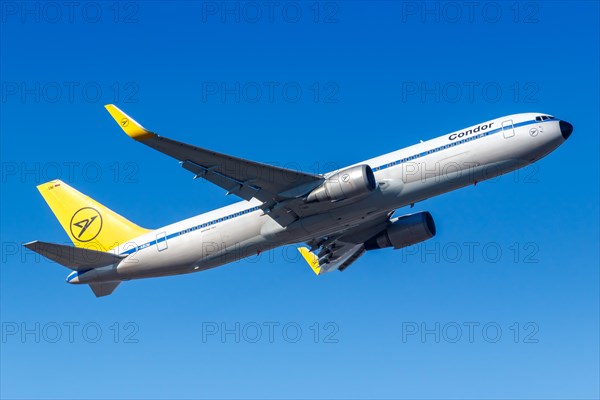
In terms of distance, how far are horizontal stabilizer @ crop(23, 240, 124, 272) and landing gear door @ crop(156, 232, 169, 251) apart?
2503 millimetres

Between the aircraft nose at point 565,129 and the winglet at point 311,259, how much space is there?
18.5 m

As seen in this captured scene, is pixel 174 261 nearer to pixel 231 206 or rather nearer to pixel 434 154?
pixel 231 206

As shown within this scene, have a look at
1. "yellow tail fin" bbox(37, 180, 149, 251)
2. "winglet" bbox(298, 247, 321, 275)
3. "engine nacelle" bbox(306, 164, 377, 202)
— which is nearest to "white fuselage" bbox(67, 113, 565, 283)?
"engine nacelle" bbox(306, 164, 377, 202)

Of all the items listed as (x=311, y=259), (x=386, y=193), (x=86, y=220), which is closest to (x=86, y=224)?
(x=86, y=220)

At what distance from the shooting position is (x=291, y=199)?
42688 millimetres

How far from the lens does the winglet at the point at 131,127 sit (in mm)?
37344

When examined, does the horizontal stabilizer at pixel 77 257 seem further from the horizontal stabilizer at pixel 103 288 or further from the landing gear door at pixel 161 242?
the landing gear door at pixel 161 242

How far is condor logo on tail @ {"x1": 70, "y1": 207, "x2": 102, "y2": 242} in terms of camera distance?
50.0 meters

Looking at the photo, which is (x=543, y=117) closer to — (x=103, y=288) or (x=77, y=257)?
(x=77, y=257)

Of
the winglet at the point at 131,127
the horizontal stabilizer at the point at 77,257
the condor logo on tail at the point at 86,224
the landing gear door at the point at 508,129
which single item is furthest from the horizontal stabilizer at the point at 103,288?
the landing gear door at the point at 508,129

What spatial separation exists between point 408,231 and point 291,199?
945 centimetres

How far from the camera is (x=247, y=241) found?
44.8 metres

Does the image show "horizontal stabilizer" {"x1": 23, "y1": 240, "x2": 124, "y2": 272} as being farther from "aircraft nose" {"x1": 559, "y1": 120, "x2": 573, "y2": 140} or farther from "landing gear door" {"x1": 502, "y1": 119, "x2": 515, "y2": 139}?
"aircraft nose" {"x1": 559, "y1": 120, "x2": 573, "y2": 140}

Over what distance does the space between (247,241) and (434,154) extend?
11.2m
